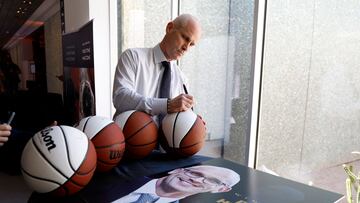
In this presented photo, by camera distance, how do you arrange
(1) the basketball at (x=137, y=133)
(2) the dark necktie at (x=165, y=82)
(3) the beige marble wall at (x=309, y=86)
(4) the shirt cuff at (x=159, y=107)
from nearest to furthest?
(1) the basketball at (x=137, y=133)
(4) the shirt cuff at (x=159, y=107)
(2) the dark necktie at (x=165, y=82)
(3) the beige marble wall at (x=309, y=86)

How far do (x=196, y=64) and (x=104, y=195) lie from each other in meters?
2.48

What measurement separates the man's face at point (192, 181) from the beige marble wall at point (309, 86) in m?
1.41

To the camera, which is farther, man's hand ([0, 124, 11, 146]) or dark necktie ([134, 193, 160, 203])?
man's hand ([0, 124, 11, 146])

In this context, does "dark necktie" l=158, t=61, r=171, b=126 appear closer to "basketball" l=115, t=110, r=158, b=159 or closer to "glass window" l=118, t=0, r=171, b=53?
"basketball" l=115, t=110, r=158, b=159

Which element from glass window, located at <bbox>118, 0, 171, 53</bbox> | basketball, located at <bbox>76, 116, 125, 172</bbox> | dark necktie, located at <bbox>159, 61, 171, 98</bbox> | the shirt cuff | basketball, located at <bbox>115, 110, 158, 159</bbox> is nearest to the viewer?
basketball, located at <bbox>76, 116, 125, 172</bbox>

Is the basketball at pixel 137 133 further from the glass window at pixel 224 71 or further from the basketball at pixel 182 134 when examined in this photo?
the glass window at pixel 224 71

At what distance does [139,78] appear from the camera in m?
1.56

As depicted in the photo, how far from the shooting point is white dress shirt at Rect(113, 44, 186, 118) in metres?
1.41

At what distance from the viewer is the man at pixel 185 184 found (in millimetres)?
857

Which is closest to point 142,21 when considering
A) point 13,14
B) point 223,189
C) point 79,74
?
point 79,74

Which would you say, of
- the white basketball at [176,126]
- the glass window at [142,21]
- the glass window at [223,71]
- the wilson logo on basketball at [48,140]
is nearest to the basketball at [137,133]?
the white basketball at [176,126]

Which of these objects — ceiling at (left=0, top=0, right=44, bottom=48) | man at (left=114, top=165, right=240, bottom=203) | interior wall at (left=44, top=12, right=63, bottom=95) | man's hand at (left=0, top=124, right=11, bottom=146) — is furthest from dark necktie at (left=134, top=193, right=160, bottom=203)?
ceiling at (left=0, top=0, right=44, bottom=48)

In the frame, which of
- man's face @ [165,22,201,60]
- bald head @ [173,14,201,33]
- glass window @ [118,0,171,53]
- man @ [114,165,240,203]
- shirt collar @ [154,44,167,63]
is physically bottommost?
man @ [114,165,240,203]

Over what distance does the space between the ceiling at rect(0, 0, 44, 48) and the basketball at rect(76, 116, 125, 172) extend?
5.60 metres
